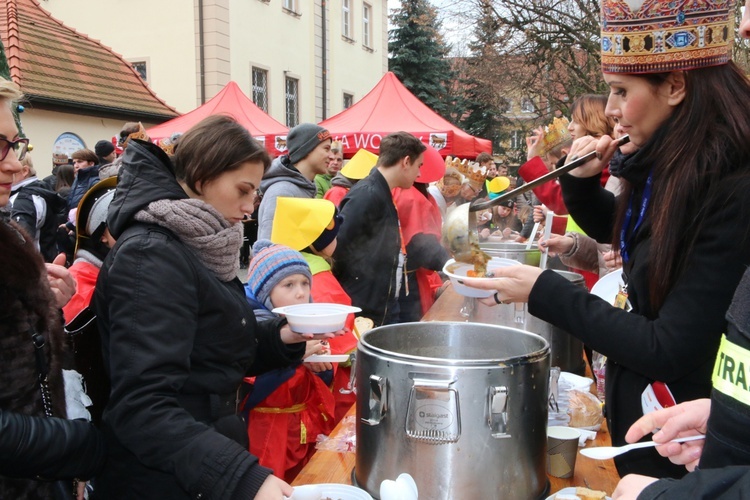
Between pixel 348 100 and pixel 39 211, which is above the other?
pixel 348 100

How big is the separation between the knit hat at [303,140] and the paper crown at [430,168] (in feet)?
2.93

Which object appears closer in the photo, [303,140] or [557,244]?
[557,244]

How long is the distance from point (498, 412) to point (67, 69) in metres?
13.4

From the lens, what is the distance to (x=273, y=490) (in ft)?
4.41

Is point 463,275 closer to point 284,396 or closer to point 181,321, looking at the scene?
point 284,396

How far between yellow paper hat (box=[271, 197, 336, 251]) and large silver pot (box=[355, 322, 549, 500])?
6.03 ft

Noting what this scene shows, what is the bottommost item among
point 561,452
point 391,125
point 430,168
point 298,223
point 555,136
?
point 561,452

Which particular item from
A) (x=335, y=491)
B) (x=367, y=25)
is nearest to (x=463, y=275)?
(x=335, y=491)

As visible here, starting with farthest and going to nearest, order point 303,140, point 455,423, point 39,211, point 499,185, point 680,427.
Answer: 1. point 499,185
2. point 39,211
3. point 303,140
4. point 455,423
5. point 680,427

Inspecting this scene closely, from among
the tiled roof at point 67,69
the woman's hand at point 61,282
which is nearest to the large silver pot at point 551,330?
the woman's hand at point 61,282

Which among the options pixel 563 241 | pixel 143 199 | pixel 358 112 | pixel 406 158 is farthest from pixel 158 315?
pixel 358 112

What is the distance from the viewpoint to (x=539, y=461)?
1.45 m

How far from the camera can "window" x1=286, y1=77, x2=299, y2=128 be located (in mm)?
18516

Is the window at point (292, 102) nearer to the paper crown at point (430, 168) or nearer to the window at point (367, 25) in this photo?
the window at point (367, 25)
